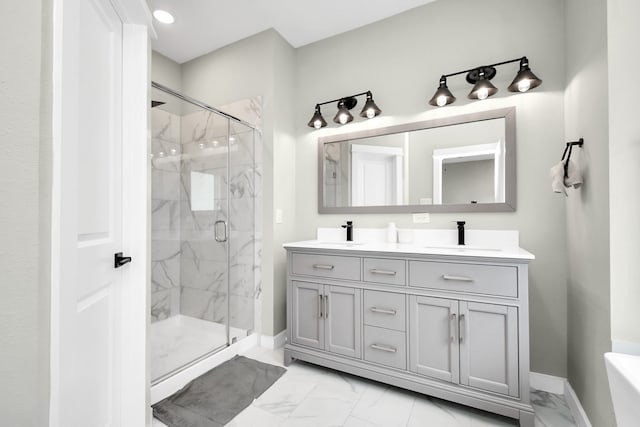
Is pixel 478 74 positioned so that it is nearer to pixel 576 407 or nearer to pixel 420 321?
pixel 420 321

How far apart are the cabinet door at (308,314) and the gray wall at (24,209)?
1.52m

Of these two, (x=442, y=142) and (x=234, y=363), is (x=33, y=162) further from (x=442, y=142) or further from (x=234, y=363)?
(x=442, y=142)

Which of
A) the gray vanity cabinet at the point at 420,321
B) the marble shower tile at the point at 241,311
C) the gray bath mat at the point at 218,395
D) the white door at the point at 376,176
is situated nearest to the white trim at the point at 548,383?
the gray vanity cabinet at the point at 420,321

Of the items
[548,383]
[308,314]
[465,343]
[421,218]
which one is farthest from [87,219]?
[548,383]

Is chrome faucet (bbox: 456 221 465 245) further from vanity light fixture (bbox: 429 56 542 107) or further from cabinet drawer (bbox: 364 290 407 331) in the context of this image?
vanity light fixture (bbox: 429 56 542 107)

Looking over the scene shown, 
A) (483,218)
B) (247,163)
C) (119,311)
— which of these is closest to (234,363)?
(119,311)

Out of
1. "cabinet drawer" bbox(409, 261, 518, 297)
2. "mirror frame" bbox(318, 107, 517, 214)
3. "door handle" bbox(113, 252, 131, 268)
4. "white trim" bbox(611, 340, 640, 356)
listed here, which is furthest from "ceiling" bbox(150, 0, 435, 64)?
"white trim" bbox(611, 340, 640, 356)

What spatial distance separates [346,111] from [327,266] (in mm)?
1362

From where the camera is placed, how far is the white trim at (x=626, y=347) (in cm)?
102

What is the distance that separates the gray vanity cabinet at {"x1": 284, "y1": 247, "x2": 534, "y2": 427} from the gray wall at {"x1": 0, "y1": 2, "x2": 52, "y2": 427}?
150 centimetres

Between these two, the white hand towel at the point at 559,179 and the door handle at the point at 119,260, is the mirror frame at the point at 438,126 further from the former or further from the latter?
the door handle at the point at 119,260

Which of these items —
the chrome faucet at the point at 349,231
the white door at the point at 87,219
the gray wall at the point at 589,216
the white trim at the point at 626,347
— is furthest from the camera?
the chrome faucet at the point at 349,231

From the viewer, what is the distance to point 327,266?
1.93 meters

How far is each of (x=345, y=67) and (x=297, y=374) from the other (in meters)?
2.62
